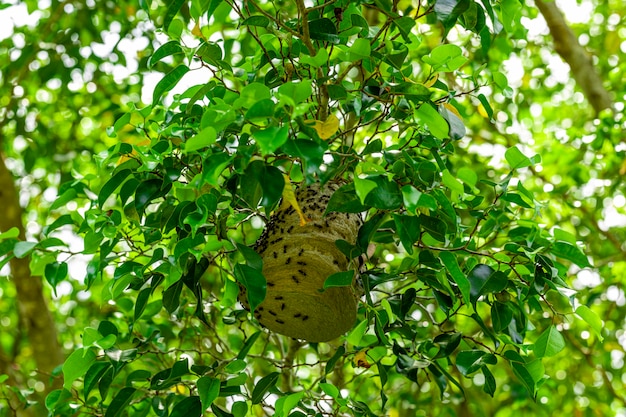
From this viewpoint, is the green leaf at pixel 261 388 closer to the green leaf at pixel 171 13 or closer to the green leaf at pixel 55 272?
the green leaf at pixel 55 272

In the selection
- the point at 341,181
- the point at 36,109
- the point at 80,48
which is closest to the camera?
the point at 341,181

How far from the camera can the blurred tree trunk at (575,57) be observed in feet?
7.66

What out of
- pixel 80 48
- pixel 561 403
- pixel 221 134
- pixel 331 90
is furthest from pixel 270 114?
pixel 561 403

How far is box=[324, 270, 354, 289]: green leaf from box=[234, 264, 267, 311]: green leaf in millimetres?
95

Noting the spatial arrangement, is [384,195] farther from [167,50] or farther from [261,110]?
[167,50]

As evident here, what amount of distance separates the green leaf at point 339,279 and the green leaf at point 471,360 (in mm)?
217

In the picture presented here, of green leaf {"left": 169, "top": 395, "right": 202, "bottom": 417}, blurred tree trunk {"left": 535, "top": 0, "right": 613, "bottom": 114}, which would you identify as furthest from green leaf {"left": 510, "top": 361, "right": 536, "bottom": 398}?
blurred tree trunk {"left": 535, "top": 0, "right": 613, "bottom": 114}

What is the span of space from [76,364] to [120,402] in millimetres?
113

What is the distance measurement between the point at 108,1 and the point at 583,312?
6.49 feet

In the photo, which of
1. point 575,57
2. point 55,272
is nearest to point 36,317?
point 55,272

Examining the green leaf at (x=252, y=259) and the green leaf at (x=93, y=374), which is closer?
the green leaf at (x=252, y=259)

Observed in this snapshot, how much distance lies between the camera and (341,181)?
3.85 ft

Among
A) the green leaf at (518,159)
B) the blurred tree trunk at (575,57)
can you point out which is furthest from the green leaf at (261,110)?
the blurred tree trunk at (575,57)

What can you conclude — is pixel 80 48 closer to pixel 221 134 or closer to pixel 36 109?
pixel 36 109
